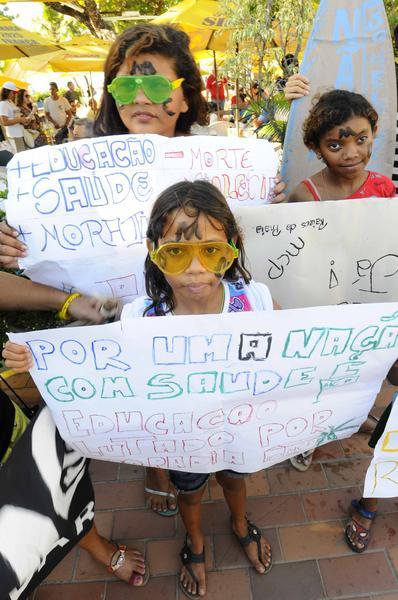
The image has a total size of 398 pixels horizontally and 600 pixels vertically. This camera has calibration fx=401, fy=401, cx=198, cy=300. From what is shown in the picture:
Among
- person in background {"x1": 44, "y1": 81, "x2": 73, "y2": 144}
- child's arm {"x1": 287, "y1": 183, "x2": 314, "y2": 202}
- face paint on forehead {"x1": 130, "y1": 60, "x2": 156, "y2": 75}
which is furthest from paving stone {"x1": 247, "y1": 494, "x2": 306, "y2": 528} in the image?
person in background {"x1": 44, "y1": 81, "x2": 73, "y2": 144}

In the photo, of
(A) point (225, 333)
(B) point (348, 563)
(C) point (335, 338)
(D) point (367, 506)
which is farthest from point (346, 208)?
(B) point (348, 563)

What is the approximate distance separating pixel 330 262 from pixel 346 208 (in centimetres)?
26

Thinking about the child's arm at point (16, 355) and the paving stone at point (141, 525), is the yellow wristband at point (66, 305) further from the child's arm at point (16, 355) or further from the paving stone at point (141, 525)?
the paving stone at point (141, 525)

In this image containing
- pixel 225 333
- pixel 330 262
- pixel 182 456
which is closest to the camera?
pixel 225 333

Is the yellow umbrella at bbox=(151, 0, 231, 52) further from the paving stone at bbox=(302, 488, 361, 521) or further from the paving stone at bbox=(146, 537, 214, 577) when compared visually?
the paving stone at bbox=(146, 537, 214, 577)

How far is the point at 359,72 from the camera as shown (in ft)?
8.28

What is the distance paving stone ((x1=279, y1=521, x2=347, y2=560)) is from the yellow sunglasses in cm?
148

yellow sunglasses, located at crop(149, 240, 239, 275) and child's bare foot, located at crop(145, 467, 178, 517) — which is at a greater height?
yellow sunglasses, located at crop(149, 240, 239, 275)

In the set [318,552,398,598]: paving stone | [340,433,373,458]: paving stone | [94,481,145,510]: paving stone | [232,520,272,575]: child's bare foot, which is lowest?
[94,481,145,510]: paving stone

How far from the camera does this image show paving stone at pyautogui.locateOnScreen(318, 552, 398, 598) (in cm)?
176

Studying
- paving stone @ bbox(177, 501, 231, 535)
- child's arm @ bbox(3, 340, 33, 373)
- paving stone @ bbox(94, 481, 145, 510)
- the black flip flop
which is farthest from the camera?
paving stone @ bbox(94, 481, 145, 510)

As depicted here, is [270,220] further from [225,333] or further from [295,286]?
[225,333]

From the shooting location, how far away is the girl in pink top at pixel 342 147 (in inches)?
68.9

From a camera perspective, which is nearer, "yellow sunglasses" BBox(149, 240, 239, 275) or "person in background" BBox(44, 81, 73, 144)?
"yellow sunglasses" BBox(149, 240, 239, 275)
